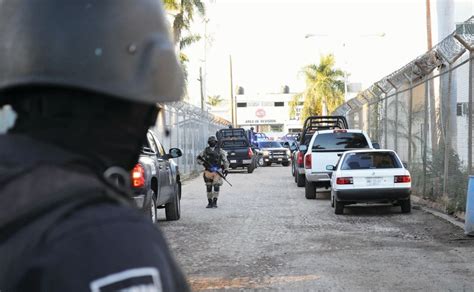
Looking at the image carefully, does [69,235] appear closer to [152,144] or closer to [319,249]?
[319,249]

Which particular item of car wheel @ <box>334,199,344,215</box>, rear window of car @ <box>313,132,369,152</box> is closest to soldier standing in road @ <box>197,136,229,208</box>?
car wheel @ <box>334,199,344,215</box>

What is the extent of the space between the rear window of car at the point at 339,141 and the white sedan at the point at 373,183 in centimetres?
339

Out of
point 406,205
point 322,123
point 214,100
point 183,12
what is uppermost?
point 183,12

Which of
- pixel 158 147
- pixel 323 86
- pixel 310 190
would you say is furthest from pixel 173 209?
pixel 323 86

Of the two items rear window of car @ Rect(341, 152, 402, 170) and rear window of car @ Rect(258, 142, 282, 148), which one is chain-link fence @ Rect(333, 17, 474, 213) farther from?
rear window of car @ Rect(258, 142, 282, 148)

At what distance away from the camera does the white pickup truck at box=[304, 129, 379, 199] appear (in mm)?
17797

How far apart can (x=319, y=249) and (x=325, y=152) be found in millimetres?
8660

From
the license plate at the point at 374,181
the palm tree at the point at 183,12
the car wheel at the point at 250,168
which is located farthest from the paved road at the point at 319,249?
the palm tree at the point at 183,12

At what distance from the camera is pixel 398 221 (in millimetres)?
12875

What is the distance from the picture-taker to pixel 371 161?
14.6 m

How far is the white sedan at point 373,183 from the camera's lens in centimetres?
1393

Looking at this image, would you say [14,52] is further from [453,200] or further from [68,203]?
[453,200]

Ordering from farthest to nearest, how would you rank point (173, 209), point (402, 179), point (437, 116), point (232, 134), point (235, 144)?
point (232, 134), point (235, 144), point (437, 116), point (402, 179), point (173, 209)

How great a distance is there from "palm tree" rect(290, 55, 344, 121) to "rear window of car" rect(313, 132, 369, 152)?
44.1 metres
